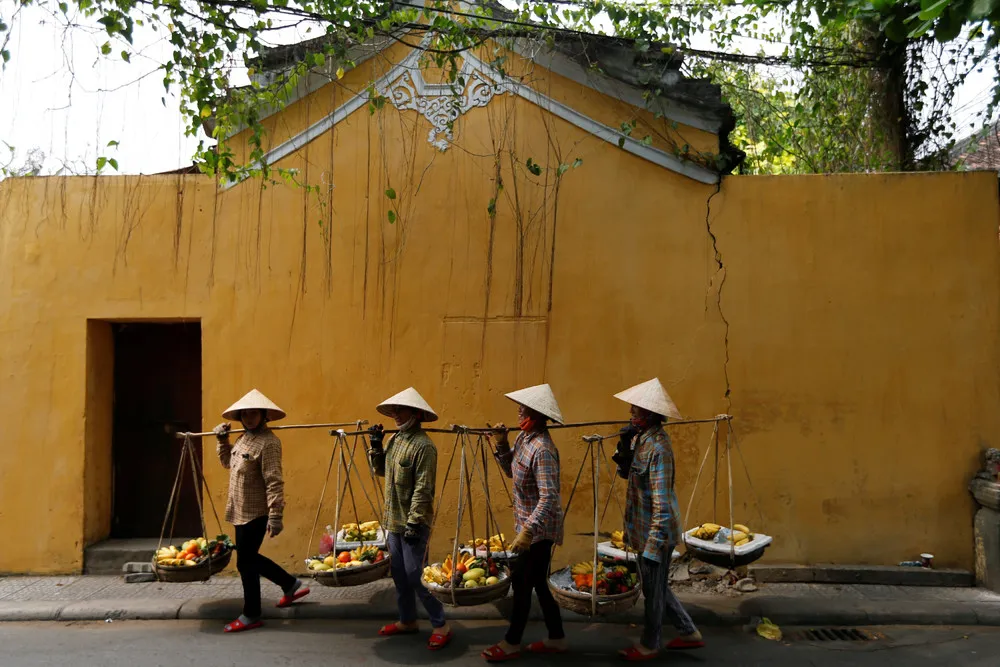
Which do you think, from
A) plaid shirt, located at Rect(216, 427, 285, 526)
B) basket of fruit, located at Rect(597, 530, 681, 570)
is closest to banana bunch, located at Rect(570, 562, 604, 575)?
basket of fruit, located at Rect(597, 530, 681, 570)

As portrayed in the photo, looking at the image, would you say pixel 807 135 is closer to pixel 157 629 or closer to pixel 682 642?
pixel 682 642

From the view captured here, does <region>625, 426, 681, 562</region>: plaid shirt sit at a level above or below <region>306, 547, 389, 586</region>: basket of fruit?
above

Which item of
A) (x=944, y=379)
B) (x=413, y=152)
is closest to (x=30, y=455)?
(x=413, y=152)

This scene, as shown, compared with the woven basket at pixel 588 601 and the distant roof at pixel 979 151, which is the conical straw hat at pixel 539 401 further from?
the distant roof at pixel 979 151

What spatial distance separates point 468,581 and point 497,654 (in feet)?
1.46

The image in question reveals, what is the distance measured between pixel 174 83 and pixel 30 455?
3.31m

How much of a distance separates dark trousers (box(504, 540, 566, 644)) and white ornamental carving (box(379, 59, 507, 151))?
3470 mm

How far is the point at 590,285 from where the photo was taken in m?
6.07

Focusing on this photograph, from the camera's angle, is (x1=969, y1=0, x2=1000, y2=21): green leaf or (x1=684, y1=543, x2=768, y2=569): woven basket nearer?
(x1=969, y1=0, x2=1000, y2=21): green leaf

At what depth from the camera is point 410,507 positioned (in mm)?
4488

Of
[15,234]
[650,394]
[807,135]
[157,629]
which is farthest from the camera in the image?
[807,135]

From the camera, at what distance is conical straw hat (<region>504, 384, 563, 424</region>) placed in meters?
4.27

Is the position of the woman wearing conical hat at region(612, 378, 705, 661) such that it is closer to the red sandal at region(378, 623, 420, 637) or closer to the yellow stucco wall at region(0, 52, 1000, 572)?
the red sandal at region(378, 623, 420, 637)

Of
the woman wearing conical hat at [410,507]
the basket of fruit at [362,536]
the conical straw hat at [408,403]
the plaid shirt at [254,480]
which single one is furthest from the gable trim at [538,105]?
the basket of fruit at [362,536]
